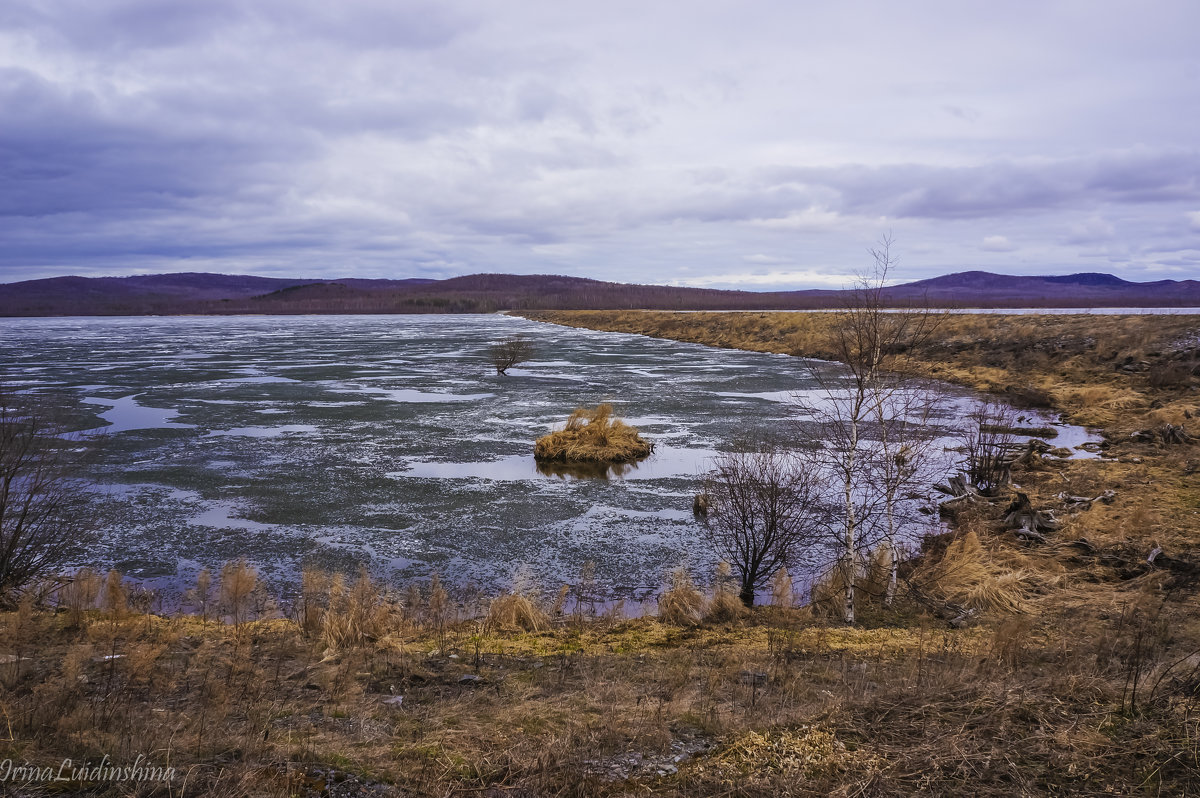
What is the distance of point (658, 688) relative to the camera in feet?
20.7

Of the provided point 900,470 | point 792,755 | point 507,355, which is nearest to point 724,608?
point 900,470

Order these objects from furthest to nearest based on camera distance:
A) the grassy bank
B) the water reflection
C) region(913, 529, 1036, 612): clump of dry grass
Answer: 1. the water reflection
2. region(913, 529, 1036, 612): clump of dry grass
3. the grassy bank

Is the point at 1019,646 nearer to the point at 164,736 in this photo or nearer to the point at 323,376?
the point at 164,736

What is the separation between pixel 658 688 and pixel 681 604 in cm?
280

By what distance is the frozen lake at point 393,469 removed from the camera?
11383mm

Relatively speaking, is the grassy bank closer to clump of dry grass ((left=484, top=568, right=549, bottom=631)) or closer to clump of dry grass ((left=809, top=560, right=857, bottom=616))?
clump of dry grass ((left=484, top=568, right=549, bottom=631))

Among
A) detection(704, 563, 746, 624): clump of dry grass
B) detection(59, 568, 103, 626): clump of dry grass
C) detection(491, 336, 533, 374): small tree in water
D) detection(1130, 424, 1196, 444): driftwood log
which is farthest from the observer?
detection(491, 336, 533, 374): small tree in water

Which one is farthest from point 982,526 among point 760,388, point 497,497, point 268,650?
point 760,388

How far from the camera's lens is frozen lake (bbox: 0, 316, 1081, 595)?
11.4m

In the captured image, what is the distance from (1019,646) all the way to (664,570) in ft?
16.2

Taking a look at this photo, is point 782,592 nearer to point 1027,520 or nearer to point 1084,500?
point 1027,520

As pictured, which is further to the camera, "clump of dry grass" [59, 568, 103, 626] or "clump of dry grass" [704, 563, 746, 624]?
"clump of dry grass" [704, 563, 746, 624]

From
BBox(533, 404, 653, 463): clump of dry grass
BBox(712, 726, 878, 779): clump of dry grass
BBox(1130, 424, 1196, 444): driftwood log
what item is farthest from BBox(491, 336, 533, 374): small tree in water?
BBox(712, 726, 878, 779): clump of dry grass

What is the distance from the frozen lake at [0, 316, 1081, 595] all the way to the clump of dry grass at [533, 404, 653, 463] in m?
0.69
